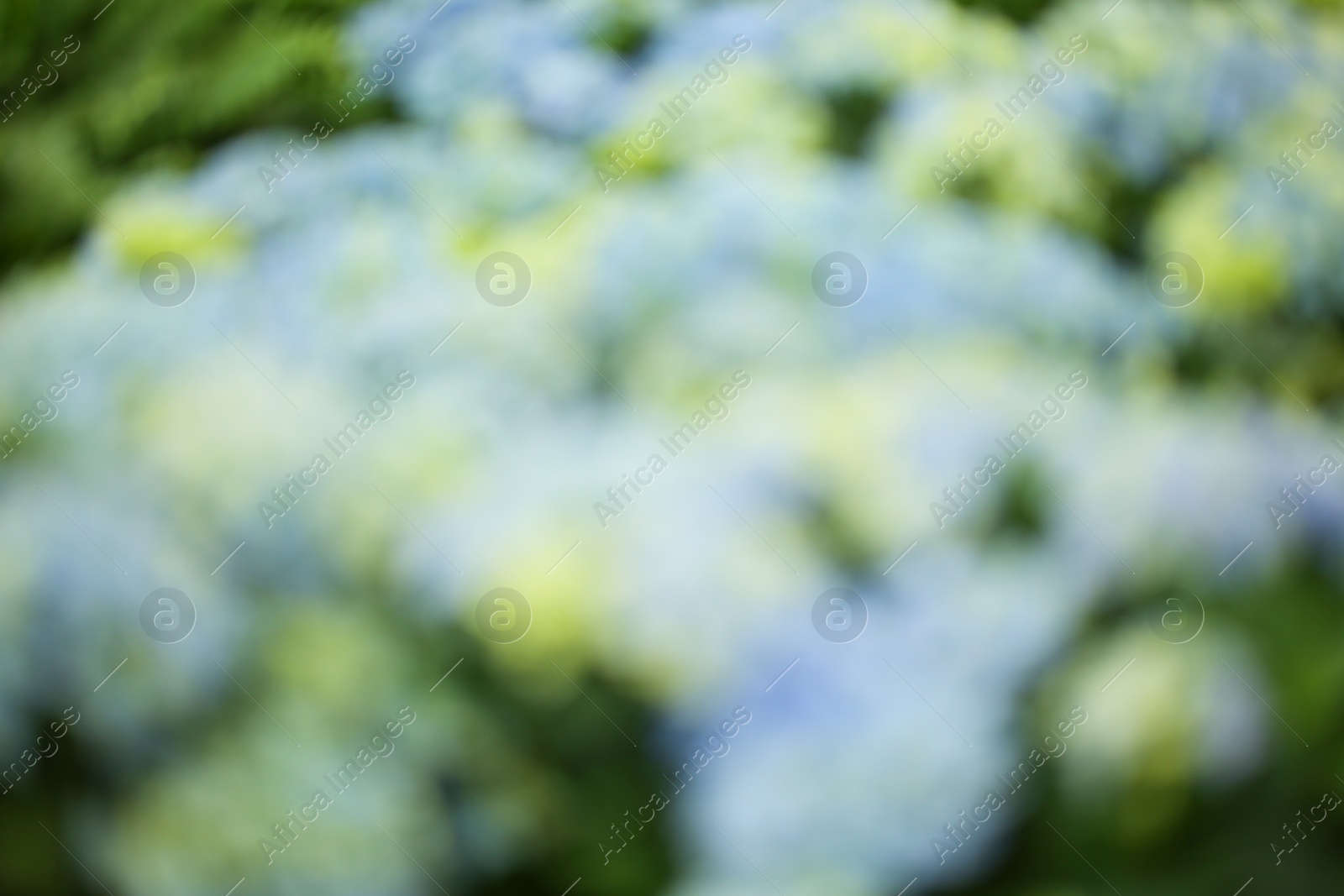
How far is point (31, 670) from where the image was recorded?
1.02 ft

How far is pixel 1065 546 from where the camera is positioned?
300 millimetres

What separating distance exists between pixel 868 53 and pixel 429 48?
0.15m

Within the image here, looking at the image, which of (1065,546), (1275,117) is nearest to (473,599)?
(1065,546)

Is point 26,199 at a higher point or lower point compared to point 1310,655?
higher

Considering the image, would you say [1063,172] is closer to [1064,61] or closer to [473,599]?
[1064,61]

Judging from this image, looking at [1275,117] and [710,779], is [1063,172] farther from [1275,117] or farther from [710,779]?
[710,779]

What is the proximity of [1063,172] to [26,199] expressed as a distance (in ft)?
1.13

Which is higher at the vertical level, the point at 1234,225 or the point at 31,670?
the point at 31,670

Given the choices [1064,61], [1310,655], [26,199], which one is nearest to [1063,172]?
[1064,61]

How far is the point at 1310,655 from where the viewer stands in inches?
12.2

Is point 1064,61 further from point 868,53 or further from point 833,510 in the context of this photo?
point 833,510

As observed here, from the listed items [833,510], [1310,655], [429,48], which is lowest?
[1310,655]

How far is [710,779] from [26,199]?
0.30 meters

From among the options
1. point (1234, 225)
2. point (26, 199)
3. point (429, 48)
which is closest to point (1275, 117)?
point (1234, 225)
